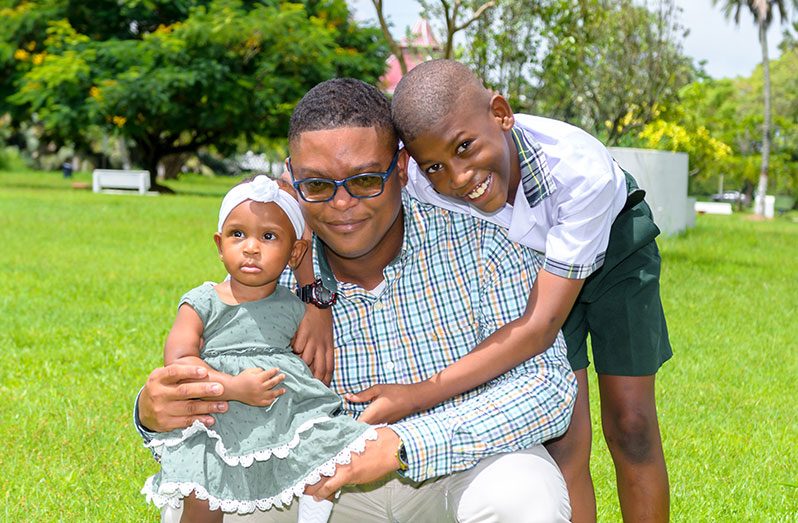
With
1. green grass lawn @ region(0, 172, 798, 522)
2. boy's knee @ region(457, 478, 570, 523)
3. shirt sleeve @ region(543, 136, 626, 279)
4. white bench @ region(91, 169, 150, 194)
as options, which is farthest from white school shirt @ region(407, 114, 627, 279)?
white bench @ region(91, 169, 150, 194)

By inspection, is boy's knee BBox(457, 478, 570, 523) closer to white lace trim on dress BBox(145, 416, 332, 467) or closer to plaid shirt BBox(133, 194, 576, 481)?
plaid shirt BBox(133, 194, 576, 481)

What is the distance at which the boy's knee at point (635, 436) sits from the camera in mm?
3447

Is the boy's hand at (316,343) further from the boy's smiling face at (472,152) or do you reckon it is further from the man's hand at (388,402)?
the boy's smiling face at (472,152)

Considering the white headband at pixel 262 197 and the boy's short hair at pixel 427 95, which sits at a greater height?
the boy's short hair at pixel 427 95

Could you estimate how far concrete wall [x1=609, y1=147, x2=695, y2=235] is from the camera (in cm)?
1355

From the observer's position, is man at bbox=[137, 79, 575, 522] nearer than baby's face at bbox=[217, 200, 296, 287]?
Yes

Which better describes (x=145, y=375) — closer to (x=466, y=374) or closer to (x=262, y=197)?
(x=262, y=197)

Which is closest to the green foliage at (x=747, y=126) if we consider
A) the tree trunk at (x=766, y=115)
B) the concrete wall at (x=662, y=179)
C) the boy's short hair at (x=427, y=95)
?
the tree trunk at (x=766, y=115)

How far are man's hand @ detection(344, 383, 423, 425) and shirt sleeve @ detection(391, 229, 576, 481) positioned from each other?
1.5 inches

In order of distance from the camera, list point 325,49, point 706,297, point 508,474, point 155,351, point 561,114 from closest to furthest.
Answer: point 508,474, point 155,351, point 706,297, point 561,114, point 325,49

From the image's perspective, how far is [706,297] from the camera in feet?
32.7

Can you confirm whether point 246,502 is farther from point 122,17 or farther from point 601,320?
point 122,17

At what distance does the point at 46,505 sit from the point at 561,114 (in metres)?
19.5

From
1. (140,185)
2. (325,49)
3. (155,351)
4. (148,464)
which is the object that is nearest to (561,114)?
(325,49)
